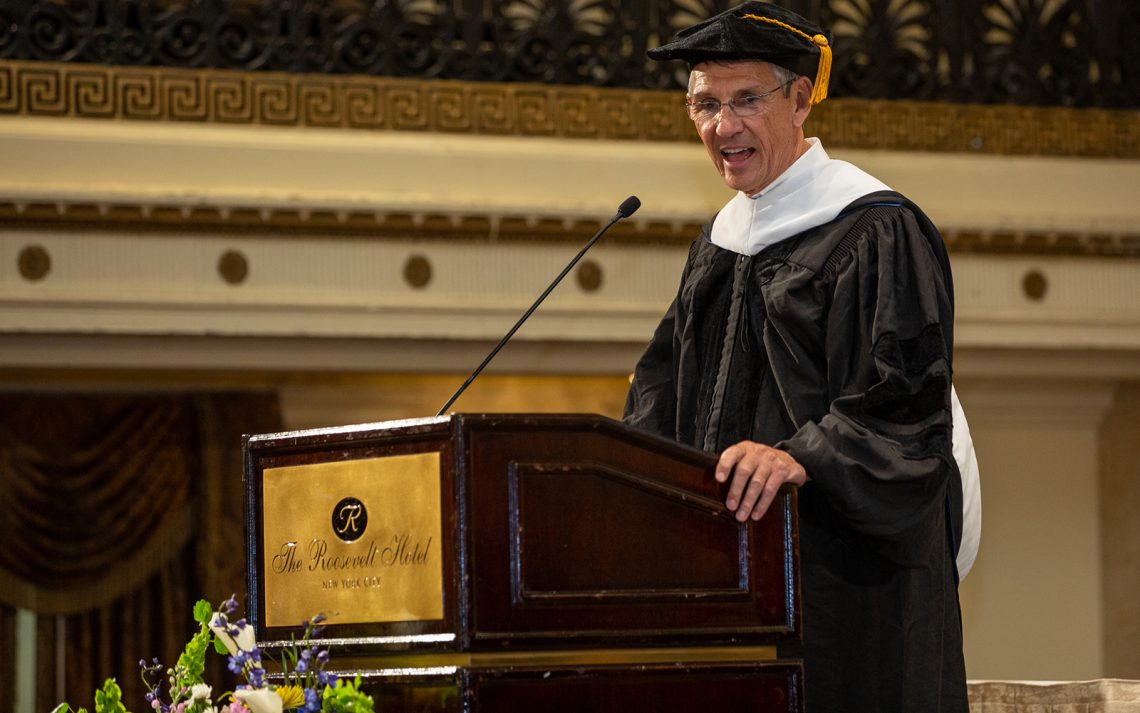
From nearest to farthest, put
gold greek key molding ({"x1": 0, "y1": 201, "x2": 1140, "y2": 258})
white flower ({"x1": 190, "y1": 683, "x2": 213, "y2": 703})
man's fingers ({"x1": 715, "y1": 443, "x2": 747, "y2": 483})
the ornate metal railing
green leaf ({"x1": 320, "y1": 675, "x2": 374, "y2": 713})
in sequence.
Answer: green leaf ({"x1": 320, "y1": 675, "x2": 374, "y2": 713}) < white flower ({"x1": 190, "y1": 683, "x2": 213, "y2": 703}) < man's fingers ({"x1": 715, "y1": 443, "x2": 747, "y2": 483}) < gold greek key molding ({"x1": 0, "y1": 201, "x2": 1140, "y2": 258}) < the ornate metal railing

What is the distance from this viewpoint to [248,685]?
1882 mm

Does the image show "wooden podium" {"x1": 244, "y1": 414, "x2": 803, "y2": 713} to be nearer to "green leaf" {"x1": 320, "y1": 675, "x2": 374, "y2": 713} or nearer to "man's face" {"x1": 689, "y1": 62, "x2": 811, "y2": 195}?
"green leaf" {"x1": 320, "y1": 675, "x2": 374, "y2": 713}

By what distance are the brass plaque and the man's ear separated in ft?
3.12

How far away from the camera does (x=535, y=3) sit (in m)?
7.00

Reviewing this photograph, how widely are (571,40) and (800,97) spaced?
14.2 ft

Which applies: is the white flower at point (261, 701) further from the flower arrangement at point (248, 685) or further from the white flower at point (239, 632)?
the white flower at point (239, 632)

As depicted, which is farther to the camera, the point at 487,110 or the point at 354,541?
the point at 487,110

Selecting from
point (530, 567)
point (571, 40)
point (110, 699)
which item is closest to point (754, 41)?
point (530, 567)

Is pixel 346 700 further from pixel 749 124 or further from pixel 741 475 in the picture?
pixel 749 124

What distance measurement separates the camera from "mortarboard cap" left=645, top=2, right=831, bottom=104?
2510 mm

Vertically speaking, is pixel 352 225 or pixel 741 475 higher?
pixel 352 225

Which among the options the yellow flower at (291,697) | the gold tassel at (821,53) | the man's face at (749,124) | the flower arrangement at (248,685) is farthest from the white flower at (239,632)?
the gold tassel at (821,53)

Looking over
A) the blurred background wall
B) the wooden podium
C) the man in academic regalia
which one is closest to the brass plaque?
the wooden podium

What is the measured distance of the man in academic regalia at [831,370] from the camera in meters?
2.28
